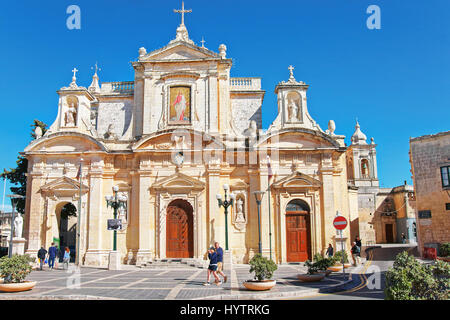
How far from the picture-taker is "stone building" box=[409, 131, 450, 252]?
96.5 feet

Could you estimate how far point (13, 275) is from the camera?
1554cm

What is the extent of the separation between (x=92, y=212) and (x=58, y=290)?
509 inches

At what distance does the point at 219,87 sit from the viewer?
3081 cm

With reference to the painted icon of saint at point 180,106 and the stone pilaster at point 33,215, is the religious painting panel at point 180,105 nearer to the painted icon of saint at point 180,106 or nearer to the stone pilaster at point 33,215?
the painted icon of saint at point 180,106

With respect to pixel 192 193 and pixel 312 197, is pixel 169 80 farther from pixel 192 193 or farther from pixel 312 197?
pixel 312 197

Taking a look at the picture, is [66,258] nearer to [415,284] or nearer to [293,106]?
[293,106]

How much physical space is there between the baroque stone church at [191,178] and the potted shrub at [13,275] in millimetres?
11815

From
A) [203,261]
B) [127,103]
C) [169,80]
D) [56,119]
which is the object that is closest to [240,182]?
A: [203,261]

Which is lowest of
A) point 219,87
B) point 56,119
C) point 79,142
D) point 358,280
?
point 358,280

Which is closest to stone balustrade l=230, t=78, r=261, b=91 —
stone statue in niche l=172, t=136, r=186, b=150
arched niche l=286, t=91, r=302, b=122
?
arched niche l=286, t=91, r=302, b=122

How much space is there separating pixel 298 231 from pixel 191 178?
8335mm

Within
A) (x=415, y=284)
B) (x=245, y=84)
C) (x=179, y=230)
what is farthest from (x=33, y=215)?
(x=415, y=284)

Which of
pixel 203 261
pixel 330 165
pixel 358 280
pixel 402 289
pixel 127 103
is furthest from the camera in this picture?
pixel 127 103

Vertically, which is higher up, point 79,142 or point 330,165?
point 79,142
